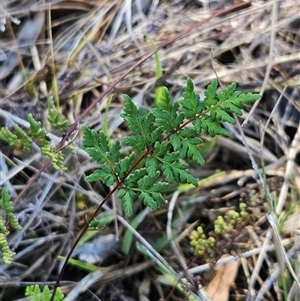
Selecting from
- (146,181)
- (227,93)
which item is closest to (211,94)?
(227,93)

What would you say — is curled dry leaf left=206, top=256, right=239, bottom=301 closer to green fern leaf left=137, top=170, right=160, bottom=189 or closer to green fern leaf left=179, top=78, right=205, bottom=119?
green fern leaf left=137, top=170, right=160, bottom=189

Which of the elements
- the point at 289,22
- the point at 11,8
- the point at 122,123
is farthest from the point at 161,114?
the point at 11,8

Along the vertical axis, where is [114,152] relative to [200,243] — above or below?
above

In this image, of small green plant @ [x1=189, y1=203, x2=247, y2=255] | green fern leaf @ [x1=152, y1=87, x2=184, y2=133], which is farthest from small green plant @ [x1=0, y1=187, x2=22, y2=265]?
small green plant @ [x1=189, y1=203, x2=247, y2=255]

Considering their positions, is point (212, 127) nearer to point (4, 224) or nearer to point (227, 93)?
point (227, 93)

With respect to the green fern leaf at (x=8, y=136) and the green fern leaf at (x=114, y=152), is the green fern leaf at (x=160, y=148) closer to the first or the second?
the green fern leaf at (x=114, y=152)
